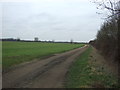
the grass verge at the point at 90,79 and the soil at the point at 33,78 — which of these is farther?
the grass verge at the point at 90,79

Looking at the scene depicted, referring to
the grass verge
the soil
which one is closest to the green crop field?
the soil

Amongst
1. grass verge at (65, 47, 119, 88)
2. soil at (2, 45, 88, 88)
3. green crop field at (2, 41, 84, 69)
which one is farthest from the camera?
green crop field at (2, 41, 84, 69)

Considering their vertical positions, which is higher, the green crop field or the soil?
the soil

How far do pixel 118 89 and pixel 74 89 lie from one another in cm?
234

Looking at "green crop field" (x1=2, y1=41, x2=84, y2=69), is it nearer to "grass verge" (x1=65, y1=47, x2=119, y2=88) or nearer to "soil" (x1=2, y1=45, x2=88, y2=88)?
"soil" (x1=2, y1=45, x2=88, y2=88)

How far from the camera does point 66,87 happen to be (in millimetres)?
11922

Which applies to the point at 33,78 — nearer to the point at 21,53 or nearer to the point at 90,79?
the point at 90,79

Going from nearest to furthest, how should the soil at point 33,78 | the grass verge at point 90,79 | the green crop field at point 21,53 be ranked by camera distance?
1. the soil at point 33,78
2. the grass verge at point 90,79
3. the green crop field at point 21,53

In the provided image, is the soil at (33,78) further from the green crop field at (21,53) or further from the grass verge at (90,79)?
the green crop field at (21,53)

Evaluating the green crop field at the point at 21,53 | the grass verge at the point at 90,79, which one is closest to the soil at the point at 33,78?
the grass verge at the point at 90,79

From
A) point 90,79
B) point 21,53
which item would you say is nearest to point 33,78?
point 90,79

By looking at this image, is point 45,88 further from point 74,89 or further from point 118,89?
point 118,89

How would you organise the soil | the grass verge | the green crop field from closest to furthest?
1. the soil
2. the grass verge
3. the green crop field

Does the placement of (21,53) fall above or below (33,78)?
below
